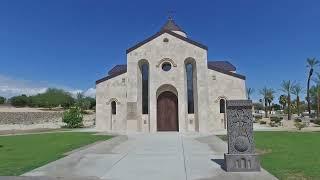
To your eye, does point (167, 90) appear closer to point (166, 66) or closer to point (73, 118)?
point (166, 66)

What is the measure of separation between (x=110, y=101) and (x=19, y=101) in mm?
87673

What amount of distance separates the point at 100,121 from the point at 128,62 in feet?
20.2

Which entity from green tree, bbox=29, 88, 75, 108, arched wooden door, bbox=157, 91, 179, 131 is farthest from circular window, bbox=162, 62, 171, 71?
green tree, bbox=29, 88, 75, 108

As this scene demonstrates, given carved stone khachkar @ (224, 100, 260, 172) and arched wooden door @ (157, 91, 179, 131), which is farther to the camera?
arched wooden door @ (157, 91, 179, 131)

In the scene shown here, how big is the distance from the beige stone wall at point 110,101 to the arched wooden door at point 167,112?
128 inches

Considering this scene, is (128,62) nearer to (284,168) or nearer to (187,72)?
(187,72)

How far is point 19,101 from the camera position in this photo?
344ft

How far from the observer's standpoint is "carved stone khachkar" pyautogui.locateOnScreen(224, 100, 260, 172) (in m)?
8.46

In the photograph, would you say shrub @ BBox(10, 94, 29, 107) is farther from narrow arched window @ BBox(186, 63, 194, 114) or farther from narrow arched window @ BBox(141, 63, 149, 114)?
narrow arched window @ BBox(186, 63, 194, 114)

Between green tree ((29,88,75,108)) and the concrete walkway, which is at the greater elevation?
green tree ((29,88,75,108))

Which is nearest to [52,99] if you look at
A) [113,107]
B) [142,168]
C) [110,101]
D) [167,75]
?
[113,107]

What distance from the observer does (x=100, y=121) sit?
2853cm

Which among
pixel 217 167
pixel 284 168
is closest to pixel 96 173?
pixel 217 167

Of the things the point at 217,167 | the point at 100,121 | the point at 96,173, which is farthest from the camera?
the point at 100,121
